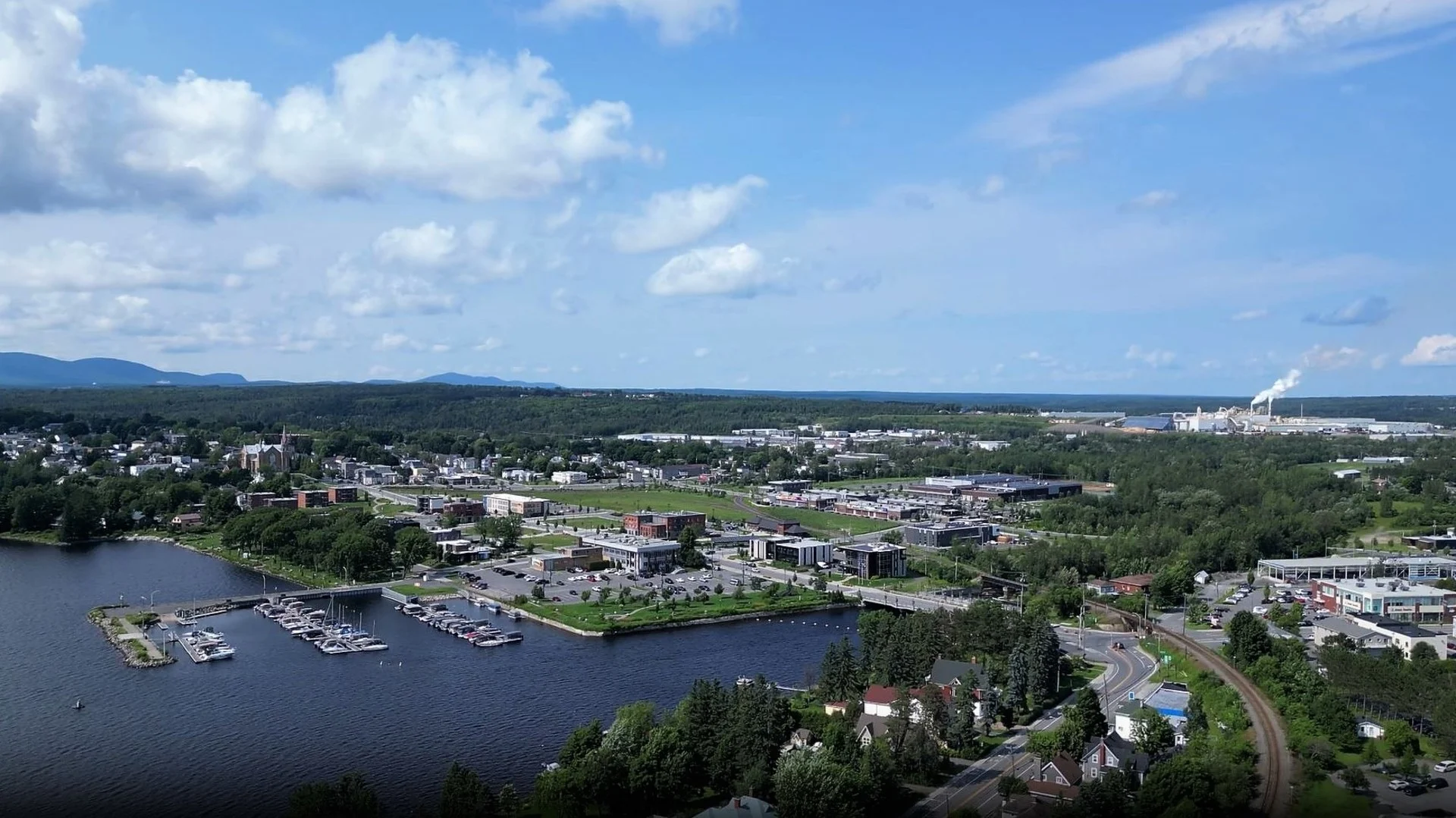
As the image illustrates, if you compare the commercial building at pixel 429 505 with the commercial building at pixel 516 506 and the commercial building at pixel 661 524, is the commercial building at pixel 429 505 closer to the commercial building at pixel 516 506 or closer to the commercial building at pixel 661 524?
the commercial building at pixel 516 506

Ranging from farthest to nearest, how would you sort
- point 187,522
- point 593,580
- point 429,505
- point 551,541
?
point 429,505 → point 187,522 → point 551,541 → point 593,580

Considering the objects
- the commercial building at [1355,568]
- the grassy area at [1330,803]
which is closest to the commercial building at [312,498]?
the commercial building at [1355,568]

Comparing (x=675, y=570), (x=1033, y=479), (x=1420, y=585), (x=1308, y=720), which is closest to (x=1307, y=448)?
(x=1033, y=479)

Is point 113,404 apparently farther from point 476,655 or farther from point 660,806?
point 660,806

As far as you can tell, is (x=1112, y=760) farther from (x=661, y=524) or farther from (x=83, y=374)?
(x=83, y=374)

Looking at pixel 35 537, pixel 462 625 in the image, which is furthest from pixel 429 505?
pixel 462 625
